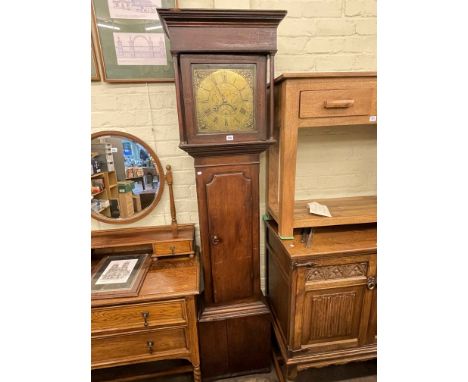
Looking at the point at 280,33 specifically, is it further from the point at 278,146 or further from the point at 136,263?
the point at 136,263

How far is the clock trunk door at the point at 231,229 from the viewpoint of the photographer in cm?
112

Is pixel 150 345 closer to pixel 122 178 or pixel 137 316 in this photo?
pixel 137 316

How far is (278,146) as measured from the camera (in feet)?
3.88

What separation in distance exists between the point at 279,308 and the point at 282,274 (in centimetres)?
25

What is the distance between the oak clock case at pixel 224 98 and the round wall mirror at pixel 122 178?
0.44 metres

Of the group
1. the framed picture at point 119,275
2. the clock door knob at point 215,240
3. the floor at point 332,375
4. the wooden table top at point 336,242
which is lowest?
the floor at point 332,375

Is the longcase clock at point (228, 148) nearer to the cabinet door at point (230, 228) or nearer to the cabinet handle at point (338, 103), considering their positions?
the cabinet door at point (230, 228)

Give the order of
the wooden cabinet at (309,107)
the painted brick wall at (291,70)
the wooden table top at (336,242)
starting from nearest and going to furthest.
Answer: the wooden cabinet at (309,107) < the wooden table top at (336,242) < the painted brick wall at (291,70)

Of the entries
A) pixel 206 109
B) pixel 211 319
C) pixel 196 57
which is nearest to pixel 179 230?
pixel 211 319

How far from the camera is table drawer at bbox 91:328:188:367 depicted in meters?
1.15

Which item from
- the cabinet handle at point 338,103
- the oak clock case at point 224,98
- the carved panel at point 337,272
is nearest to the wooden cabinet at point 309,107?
the cabinet handle at point 338,103

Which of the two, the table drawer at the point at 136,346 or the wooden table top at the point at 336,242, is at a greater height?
the wooden table top at the point at 336,242

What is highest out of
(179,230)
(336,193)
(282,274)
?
(336,193)

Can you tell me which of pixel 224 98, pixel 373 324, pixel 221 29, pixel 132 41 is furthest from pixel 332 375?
pixel 132 41
